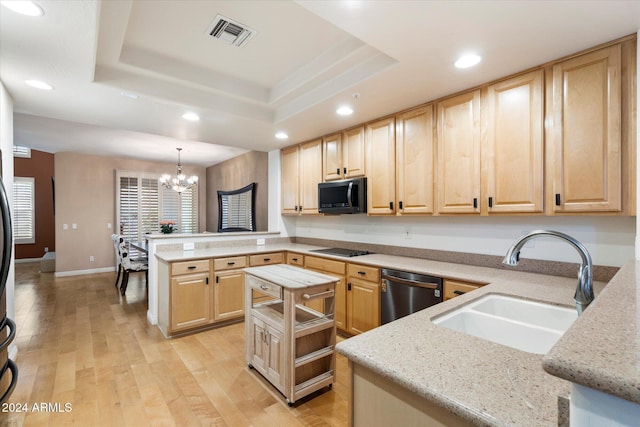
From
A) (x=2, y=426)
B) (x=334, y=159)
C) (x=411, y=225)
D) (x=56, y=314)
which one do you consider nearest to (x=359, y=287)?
(x=411, y=225)

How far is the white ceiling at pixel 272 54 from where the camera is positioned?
1.60 m

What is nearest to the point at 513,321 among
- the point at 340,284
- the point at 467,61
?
the point at 467,61

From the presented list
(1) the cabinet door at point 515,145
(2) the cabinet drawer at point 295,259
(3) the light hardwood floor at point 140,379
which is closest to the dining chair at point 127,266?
(3) the light hardwood floor at point 140,379

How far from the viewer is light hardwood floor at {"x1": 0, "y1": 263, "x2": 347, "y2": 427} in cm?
198

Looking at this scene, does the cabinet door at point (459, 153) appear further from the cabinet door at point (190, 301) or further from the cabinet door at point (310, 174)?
the cabinet door at point (190, 301)

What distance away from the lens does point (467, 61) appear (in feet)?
6.73

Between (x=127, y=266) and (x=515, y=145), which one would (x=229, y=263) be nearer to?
(x=127, y=266)

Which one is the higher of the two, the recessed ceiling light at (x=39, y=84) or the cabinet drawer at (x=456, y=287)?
the recessed ceiling light at (x=39, y=84)

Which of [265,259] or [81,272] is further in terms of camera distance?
[81,272]

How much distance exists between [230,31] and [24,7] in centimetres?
111

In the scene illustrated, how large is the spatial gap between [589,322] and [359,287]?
8.01 ft

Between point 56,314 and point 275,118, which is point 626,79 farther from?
point 56,314

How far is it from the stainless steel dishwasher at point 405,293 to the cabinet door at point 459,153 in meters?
0.68

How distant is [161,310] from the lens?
341cm
